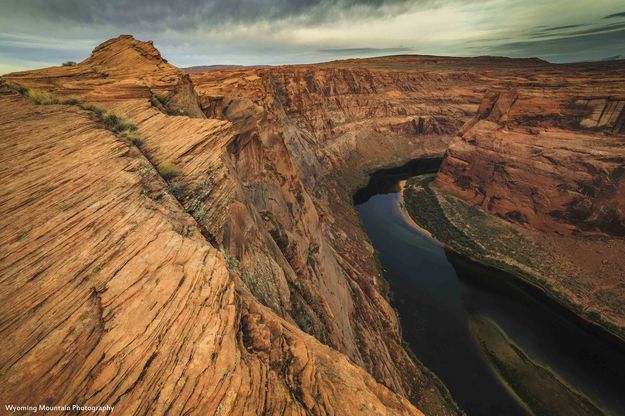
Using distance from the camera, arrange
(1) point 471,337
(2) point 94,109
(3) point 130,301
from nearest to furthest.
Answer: (3) point 130,301 < (2) point 94,109 < (1) point 471,337

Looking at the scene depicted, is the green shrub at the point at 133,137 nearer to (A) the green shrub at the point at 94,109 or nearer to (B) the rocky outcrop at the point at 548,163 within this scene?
(A) the green shrub at the point at 94,109

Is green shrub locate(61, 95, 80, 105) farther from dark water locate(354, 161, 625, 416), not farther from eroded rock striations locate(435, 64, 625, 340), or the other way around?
eroded rock striations locate(435, 64, 625, 340)

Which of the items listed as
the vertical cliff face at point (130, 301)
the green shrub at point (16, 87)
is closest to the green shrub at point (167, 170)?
the vertical cliff face at point (130, 301)

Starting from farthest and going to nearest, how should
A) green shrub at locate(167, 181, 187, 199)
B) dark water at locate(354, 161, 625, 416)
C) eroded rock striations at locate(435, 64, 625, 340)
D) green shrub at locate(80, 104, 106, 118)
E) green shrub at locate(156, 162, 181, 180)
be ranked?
eroded rock striations at locate(435, 64, 625, 340)
dark water at locate(354, 161, 625, 416)
green shrub at locate(80, 104, 106, 118)
green shrub at locate(156, 162, 181, 180)
green shrub at locate(167, 181, 187, 199)

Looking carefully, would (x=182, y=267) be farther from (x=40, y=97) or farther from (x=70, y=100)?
(x=40, y=97)

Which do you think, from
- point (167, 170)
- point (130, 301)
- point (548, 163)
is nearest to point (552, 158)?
point (548, 163)

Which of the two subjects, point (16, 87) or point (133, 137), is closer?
point (133, 137)

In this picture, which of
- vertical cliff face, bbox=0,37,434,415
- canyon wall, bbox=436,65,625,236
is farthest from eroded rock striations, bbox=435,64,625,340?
vertical cliff face, bbox=0,37,434,415
